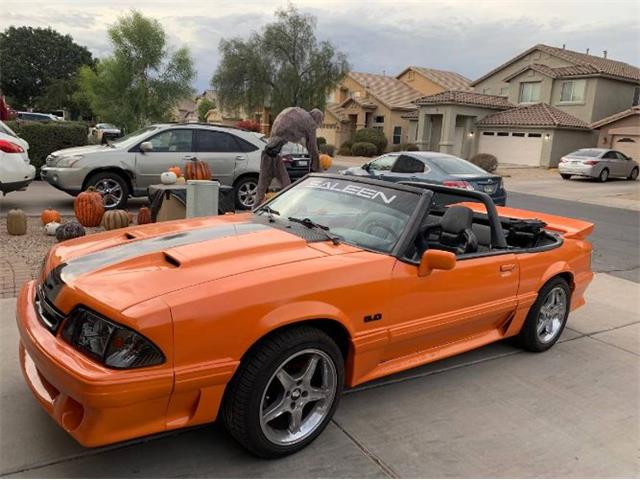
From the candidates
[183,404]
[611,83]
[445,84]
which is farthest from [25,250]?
[445,84]

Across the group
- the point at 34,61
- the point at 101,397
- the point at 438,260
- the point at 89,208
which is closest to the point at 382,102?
the point at 89,208

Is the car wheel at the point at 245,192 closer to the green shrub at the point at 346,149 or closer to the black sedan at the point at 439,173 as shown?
the black sedan at the point at 439,173

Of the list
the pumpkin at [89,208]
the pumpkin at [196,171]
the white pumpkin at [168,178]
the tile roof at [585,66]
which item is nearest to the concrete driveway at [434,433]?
the pumpkin at [89,208]

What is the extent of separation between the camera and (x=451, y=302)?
3.55 m

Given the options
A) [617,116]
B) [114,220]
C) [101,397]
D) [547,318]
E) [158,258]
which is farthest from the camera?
[617,116]

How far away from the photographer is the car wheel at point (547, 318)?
14.4 ft

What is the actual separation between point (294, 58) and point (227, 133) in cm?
3339

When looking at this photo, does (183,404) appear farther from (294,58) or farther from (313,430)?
(294,58)

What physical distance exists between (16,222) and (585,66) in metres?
35.4

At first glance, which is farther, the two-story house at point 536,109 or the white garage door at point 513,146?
the white garage door at point 513,146

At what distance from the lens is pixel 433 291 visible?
3408 millimetres

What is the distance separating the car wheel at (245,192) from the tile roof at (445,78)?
3905 centimetres

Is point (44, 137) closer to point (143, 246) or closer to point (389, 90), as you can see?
point (143, 246)

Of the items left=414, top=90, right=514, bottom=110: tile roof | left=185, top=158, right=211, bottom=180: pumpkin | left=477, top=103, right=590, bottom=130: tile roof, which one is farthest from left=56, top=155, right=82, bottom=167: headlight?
left=477, top=103, right=590, bottom=130: tile roof
